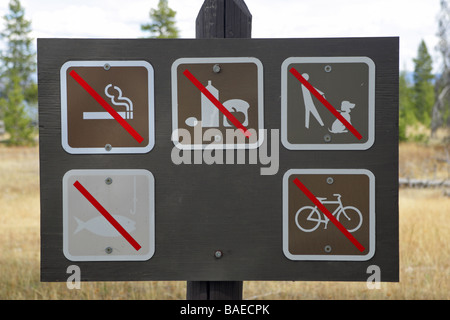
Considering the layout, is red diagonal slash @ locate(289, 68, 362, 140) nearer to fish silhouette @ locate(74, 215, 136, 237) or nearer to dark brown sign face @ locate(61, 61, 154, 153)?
dark brown sign face @ locate(61, 61, 154, 153)

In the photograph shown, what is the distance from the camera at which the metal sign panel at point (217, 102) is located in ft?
7.84

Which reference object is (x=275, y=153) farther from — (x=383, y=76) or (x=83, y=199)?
(x=83, y=199)

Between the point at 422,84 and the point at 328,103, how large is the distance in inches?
1908

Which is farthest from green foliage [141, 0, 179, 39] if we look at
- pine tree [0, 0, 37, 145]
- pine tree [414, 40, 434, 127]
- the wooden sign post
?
the wooden sign post

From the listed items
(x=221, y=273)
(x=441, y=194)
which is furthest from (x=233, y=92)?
(x=441, y=194)

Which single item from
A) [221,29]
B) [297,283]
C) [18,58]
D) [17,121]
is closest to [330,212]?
[221,29]

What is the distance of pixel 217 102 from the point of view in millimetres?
2400

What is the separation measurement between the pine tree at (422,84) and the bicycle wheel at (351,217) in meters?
42.7

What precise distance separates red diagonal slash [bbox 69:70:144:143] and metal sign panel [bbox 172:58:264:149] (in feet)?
0.66

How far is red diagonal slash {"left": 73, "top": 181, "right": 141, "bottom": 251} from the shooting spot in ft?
7.93

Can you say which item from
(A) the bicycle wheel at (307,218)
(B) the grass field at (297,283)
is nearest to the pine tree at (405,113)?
(B) the grass field at (297,283)

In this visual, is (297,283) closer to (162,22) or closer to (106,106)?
(106,106)

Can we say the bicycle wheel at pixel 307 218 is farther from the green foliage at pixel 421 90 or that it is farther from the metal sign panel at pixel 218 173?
the green foliage at pixel 421 90

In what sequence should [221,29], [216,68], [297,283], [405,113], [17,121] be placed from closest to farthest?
[216,68], [221,29], [297,283], [17,121], [405,113]
